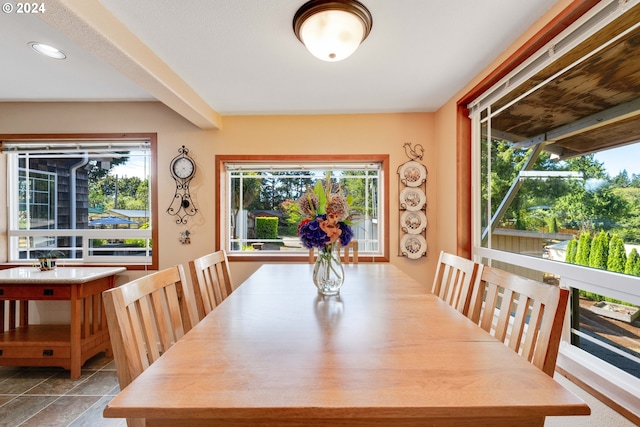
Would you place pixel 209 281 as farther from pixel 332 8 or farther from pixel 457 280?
pixel 332 8

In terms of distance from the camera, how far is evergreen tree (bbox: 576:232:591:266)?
5.03 ft

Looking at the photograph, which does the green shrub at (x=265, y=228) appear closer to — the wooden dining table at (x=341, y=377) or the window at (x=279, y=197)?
the window at (x=279, y=197)

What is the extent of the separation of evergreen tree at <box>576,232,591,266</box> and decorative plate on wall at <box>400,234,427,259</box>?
4.78 ft

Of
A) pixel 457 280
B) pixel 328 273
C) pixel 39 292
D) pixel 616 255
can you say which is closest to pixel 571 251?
pixel 616 255

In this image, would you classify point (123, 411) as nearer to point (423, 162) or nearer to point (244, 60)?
point (244, 60)

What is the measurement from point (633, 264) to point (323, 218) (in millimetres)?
1356

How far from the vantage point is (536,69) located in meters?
1.80

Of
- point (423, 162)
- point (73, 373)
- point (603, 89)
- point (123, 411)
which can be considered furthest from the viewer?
point (423, 162)

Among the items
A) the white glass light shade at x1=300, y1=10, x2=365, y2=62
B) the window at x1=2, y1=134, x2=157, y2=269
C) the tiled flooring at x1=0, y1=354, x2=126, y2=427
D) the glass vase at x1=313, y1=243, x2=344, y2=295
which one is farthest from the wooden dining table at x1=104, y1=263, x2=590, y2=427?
the window at x1=2, y1=134, x2=157, y2=269

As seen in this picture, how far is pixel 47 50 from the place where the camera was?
6.51ft

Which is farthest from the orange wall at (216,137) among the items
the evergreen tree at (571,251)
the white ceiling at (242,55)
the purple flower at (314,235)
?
the purple flower at (314,235)

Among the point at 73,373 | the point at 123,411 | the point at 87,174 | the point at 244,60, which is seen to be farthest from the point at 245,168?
the point at 123,411

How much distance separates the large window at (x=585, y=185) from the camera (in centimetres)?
135

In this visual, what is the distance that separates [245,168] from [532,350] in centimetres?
287
